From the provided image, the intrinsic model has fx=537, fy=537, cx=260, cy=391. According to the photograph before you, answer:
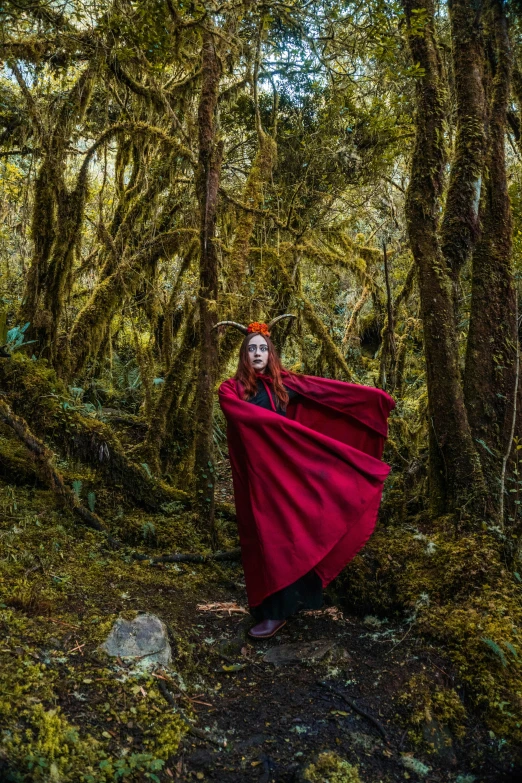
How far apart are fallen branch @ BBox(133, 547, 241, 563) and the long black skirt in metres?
0.93

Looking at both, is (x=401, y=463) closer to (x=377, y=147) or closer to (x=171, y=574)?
(x=171, y=574)

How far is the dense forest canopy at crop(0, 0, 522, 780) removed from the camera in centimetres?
472

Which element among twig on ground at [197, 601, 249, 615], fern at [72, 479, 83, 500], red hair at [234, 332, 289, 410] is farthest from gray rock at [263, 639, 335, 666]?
fern at [72, 479, 83, 500]

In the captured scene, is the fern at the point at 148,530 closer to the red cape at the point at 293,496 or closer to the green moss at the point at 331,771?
the red cape at the point at 293,496

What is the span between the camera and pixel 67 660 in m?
2.92

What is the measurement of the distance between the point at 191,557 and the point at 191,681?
1747 mm

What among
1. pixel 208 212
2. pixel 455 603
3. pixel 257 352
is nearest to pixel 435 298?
pixel 257 352

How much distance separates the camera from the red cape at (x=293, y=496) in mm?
4004

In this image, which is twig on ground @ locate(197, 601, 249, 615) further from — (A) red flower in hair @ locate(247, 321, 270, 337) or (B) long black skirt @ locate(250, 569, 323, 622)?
(A) red flower in hair @ locate(247, 321, 270, 337)

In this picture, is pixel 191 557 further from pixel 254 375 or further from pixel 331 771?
pixel 331 771

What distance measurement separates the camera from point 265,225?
8.09 meters

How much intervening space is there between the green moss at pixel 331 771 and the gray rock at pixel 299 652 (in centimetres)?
99

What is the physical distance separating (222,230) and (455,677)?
7.44 m

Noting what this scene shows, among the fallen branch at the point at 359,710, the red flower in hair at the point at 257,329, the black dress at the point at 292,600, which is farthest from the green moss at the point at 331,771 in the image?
the red flower in hair at the point at 257,329
